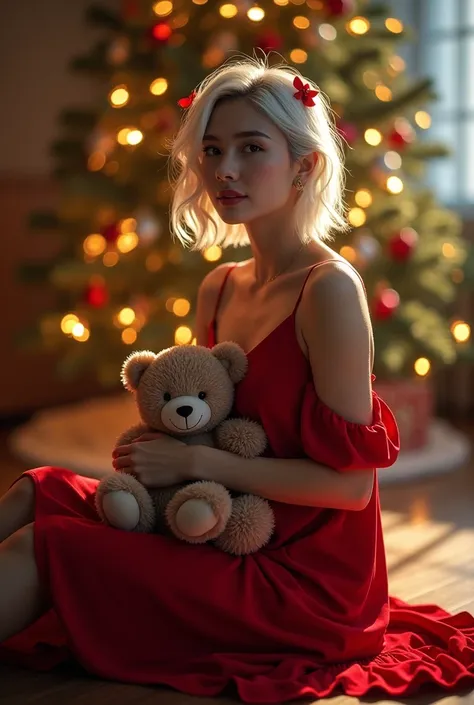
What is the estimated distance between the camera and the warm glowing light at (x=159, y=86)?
11.5ft

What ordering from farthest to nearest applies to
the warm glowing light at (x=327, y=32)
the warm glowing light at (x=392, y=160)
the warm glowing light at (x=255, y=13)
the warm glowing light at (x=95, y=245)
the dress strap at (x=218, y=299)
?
1. the warm glowing light at (x=95, y=245)
2. the warm glowing light at (x=392, y=160)
3. the warm glowing light at (x=327, y=32)
4. the warm glowing light at (x=255, y=13)
5. the dress strap at (x=218, y=299)

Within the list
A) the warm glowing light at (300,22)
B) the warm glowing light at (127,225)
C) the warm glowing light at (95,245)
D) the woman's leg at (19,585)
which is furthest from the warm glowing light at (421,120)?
the woman's leg at (19,585)

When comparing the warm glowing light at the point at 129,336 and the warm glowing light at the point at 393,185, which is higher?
the warm glowing light at the point at 393,185

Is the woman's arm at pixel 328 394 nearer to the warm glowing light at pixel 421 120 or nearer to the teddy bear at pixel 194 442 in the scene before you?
the teddy bear at pixel 194 442

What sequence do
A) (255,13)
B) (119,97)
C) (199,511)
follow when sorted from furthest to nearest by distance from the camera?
(119,97)
(255,13)
(199,511)

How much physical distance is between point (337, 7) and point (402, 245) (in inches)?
30.9

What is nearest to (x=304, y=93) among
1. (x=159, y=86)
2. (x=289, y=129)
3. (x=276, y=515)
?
(x=289, y=129)

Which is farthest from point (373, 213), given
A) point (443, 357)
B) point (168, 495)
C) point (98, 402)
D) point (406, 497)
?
point (168, 495)

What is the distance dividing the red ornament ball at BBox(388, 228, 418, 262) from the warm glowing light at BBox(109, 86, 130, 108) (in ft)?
3.25

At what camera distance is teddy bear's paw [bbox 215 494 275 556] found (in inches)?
72.6

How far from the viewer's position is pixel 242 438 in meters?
1.88

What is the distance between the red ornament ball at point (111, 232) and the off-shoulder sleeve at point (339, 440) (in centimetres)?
193

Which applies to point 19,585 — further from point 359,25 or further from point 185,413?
point 359,25

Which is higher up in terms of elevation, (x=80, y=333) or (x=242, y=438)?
(x=242, y=438)
